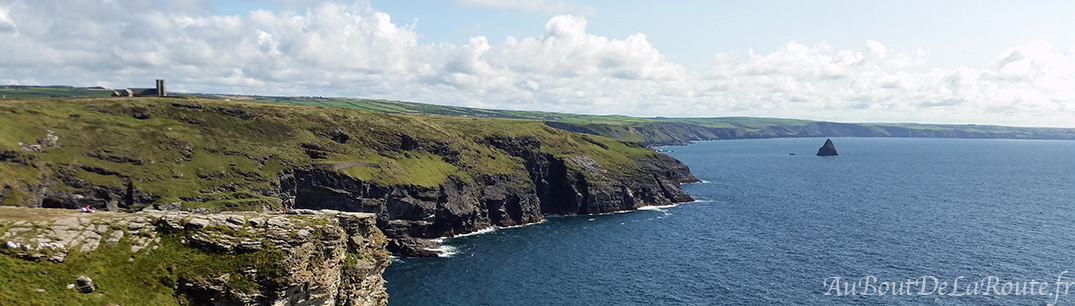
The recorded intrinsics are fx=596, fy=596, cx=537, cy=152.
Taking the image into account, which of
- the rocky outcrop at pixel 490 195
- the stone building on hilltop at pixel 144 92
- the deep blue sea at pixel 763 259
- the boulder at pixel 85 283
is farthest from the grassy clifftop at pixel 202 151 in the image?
the boulder at pixel 85 283

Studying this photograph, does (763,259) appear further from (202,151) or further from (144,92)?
(144,92)

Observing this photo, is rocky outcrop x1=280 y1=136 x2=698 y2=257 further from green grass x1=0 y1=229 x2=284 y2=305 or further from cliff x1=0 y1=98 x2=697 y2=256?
green grass x1=0 y1=229 x2=284 y2=305

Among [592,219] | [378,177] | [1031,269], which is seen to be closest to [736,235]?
[592,219]

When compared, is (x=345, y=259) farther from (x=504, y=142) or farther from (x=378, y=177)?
(x=504, y=142)

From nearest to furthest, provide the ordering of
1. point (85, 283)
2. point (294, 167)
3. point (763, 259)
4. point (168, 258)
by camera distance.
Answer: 1. point (85, 283)
2. point (168, 258)
3. point (763, 259)
4. point (294, 167)

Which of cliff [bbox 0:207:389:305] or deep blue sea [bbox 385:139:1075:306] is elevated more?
cliff [bbox 0:207:389:305]

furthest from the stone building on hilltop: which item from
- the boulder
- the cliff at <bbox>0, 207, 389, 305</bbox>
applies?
the boulder

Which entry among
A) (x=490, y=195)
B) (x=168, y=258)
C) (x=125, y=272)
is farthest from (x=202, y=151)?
(x=125, y=272)
